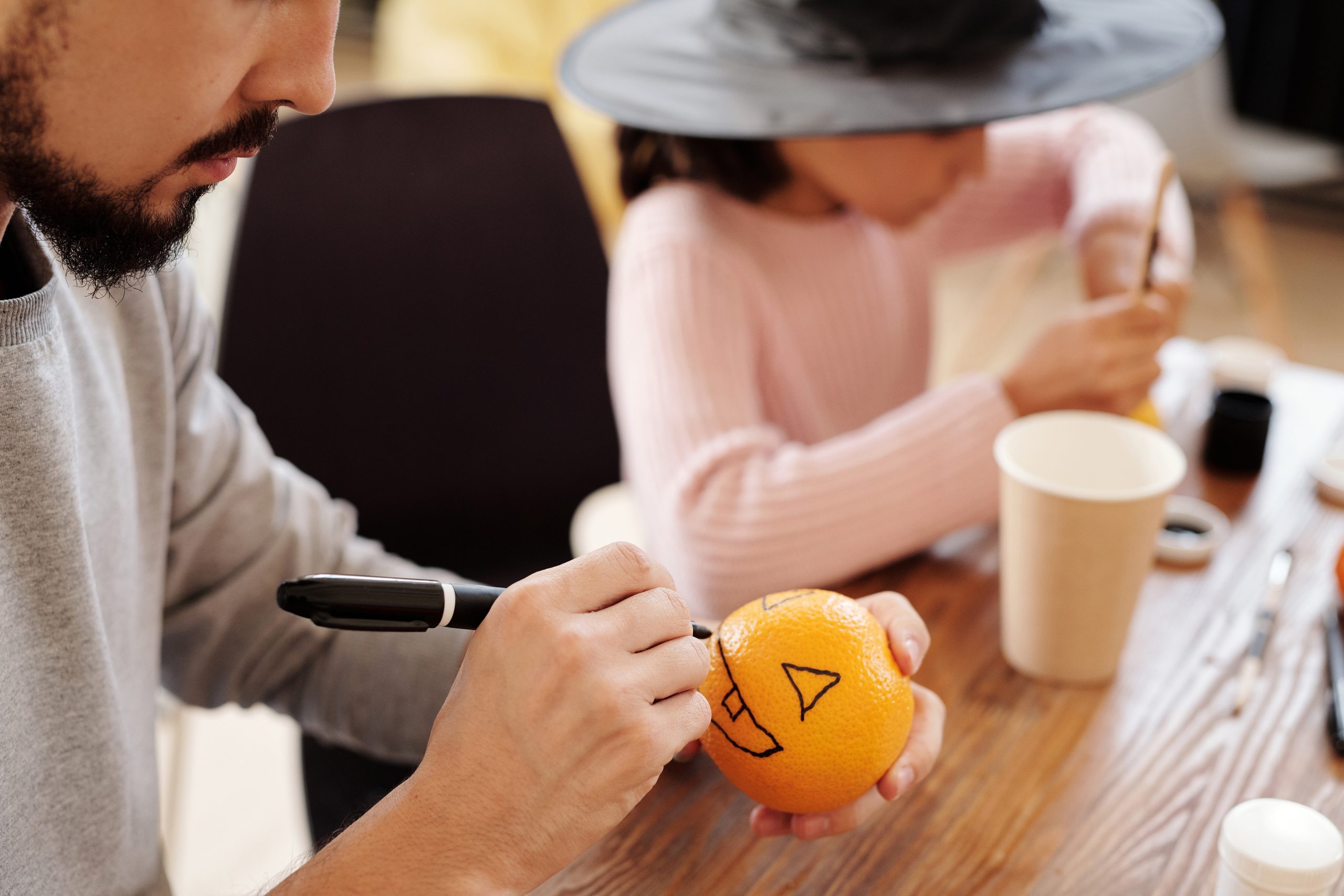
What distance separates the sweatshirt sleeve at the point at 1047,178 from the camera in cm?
151

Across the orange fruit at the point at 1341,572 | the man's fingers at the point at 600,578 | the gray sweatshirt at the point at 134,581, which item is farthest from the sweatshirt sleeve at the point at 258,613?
the orange fruit at the point at 1341,572

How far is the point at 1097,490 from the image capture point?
96 cm

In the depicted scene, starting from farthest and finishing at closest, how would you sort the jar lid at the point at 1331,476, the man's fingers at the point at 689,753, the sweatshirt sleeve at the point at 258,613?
the jar lid at the point at 1331,476 → the sweatshirt sleeve at the point at 258,613 → the man's fingers at the point at 689,753

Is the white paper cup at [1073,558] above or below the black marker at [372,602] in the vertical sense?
below

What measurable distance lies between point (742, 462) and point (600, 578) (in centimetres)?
46

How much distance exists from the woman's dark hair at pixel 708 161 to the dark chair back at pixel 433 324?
22 cm

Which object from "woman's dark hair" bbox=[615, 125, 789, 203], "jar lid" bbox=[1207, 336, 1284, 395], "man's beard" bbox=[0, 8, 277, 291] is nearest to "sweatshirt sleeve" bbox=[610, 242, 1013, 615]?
"woman's dark hair" bbox=[615, 125, 789, 203]

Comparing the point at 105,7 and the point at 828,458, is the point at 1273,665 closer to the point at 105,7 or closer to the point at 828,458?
the point at 828,458

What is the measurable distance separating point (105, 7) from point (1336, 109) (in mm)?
4057

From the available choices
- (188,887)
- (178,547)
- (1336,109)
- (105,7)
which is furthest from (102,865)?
(1336,109)

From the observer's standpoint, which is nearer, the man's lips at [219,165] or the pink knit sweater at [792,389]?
the man's lips at [219,165]

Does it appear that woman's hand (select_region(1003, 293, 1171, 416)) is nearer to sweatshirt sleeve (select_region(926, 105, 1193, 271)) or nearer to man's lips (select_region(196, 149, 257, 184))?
sweatshirt sleeve (select_region(926, 105, 1193, 271))

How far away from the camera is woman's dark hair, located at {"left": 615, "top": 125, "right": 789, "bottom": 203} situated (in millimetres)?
1268

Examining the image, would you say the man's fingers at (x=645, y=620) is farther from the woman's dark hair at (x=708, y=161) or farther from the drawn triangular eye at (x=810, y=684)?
the woman's dark hair at (x=708, y=161)
